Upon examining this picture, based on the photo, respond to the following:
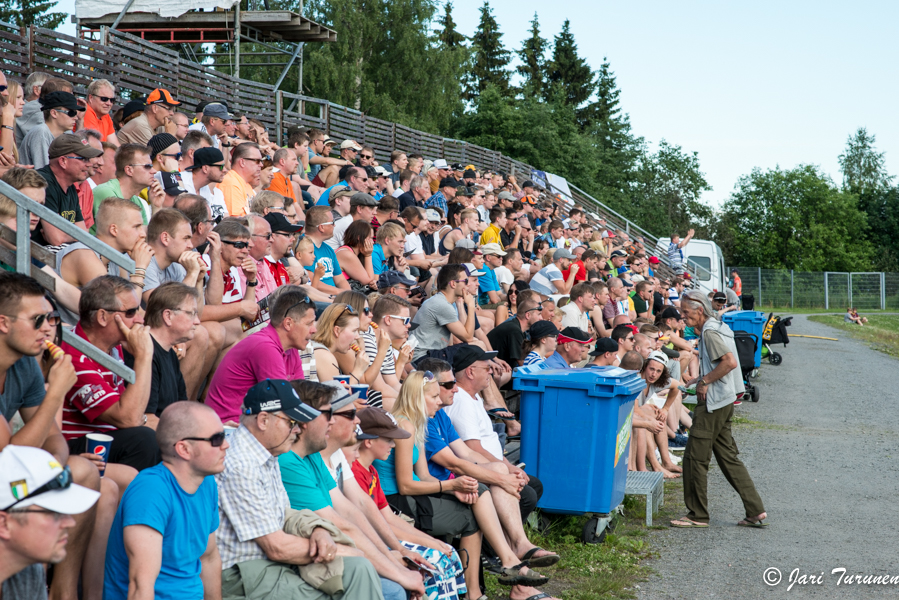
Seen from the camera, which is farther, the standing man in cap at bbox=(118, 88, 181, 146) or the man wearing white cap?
the standing man in cap at bbox=(118, 88, 181, 146)

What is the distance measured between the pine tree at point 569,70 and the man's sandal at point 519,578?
57195 mm

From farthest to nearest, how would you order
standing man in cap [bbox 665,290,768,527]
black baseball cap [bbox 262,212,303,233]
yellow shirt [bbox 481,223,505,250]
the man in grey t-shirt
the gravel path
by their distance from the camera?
yellow shirt [bbox 481,223,505,250] → the man in grey t-shirt → standing man in cap [bbox 665,290,768,527] → black baseball cap [bbox 262,212,303,233] → the gravel path

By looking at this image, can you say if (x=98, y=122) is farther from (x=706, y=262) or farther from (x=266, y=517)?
(x=706, y=262)

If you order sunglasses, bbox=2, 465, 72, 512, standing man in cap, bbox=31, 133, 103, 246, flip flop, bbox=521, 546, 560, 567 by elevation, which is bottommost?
flip flop, bbox=521, 546, 560, 567

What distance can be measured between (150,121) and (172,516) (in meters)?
6.94

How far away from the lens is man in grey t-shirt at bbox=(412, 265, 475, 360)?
31.4 ft

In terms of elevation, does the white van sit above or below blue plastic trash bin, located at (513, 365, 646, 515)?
above

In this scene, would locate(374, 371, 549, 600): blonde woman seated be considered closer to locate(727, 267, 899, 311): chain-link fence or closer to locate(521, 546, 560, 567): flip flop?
locate(521, 546, 560, 567): flip flop

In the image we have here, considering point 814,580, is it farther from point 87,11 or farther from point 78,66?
point 87,11

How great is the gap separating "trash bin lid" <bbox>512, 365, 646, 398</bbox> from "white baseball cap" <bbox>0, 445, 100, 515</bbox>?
529 cm

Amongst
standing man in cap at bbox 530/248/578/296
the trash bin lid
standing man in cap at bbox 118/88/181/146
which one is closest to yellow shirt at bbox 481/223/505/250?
standing man in cap at bbox 530/248/578/296

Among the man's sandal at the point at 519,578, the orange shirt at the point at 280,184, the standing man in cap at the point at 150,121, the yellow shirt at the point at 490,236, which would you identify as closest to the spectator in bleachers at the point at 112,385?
the man's sandal at the point at 519,578

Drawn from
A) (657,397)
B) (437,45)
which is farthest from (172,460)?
(437,45)

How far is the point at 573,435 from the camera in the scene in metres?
7.62
